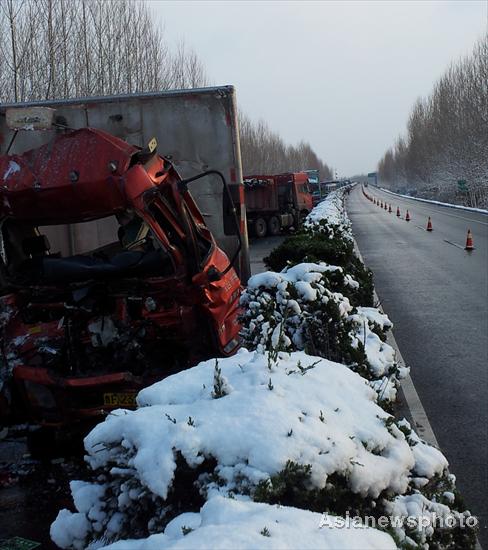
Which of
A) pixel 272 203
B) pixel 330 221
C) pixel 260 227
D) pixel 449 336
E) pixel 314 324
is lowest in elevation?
pixel 449 336

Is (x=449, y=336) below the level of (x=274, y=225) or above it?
below

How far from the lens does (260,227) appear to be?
30.4 metres

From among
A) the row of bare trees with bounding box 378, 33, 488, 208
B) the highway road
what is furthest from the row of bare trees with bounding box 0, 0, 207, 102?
the row of bare trees with bounding box 378, 33, 488, 208

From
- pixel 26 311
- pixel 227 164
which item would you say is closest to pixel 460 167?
pixel 227 164

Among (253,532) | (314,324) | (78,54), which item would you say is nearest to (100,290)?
(314,324)

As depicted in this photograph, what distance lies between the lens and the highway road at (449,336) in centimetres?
515

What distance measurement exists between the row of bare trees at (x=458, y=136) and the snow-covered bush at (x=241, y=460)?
160ft

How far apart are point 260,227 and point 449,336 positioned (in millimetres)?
21834

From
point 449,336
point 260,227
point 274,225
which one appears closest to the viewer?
point 449,336

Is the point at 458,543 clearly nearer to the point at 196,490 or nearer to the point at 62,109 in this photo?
the point at 196,490

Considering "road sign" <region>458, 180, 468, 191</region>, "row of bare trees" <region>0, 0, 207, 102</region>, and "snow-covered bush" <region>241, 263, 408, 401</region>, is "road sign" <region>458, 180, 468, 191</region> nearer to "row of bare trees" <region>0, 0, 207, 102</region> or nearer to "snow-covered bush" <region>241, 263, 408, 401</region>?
"row of bare trees" <region>0, 0, 207, 102</region>

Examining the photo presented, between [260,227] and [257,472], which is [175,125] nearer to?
[257,472]

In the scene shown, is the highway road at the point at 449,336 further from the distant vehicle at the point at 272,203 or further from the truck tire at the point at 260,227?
the distant vehicle at the point at 272,203

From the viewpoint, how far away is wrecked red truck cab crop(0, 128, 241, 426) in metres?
4.83
